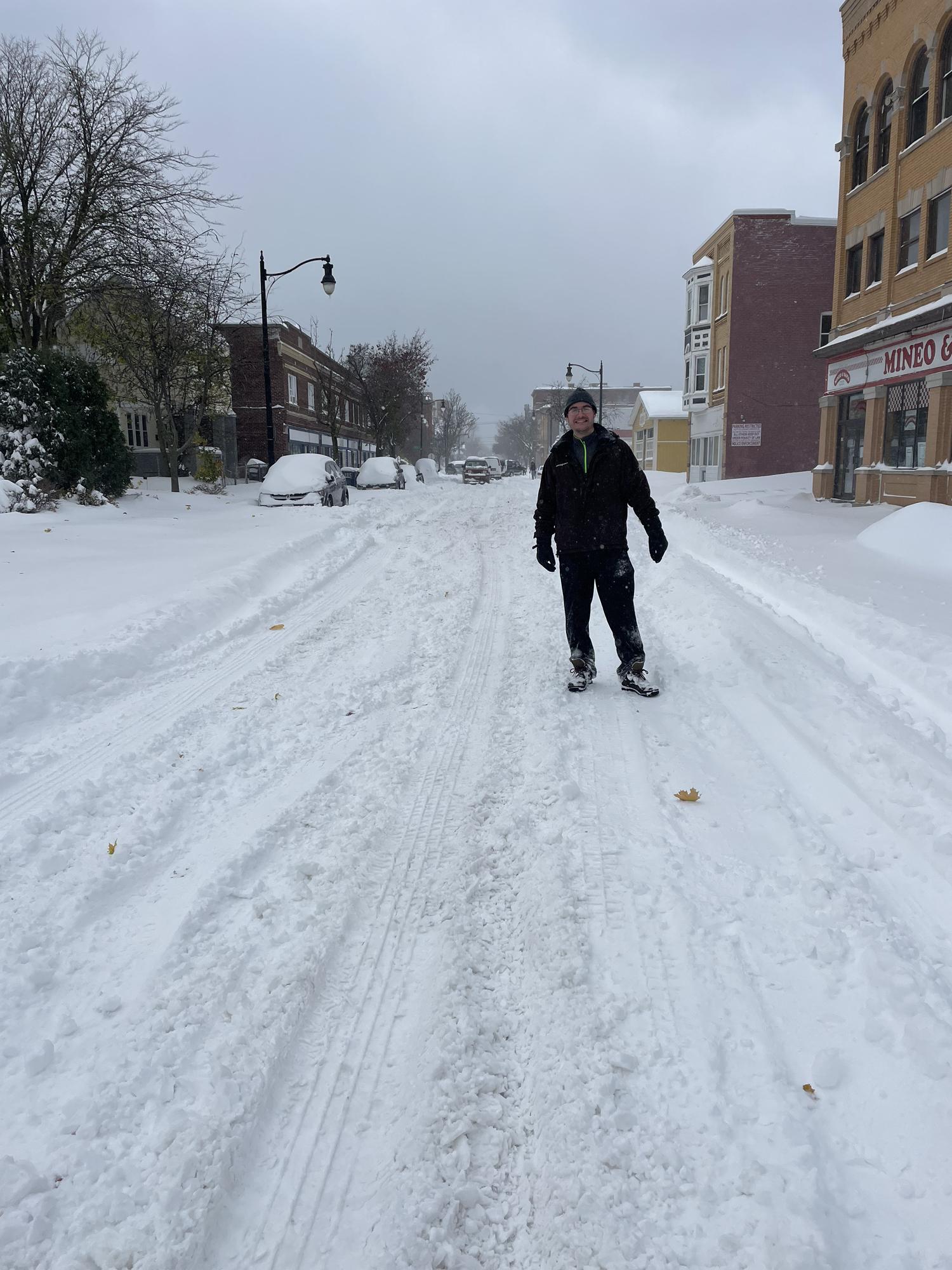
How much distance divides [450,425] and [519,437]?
2113cm

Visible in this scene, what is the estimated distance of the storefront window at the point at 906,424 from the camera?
1755cm

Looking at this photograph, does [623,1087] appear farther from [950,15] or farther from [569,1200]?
[950,15]

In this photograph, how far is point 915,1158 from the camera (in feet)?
6.49

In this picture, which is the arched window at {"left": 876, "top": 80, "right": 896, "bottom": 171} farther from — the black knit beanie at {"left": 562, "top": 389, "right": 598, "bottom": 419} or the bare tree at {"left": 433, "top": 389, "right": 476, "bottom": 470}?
the bare tree at {"left": 433, "top": 389, "right": 476, "bottom": 470}

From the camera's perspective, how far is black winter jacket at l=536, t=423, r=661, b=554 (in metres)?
5.35

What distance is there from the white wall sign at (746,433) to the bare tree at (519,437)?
200 feet

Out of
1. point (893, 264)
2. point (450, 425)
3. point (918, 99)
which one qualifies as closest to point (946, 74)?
point (918, 99)

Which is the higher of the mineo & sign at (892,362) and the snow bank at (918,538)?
the mineo & sign at (892,362)

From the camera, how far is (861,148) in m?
20.7

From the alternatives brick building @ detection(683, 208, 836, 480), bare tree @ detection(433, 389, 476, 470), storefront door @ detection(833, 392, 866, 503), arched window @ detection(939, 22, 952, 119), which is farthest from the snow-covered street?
bare tree @ detection(433, 389, 476, 470)

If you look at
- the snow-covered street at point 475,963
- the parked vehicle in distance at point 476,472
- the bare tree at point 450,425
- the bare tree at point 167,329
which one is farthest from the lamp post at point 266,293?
the bare tree at point 450,425

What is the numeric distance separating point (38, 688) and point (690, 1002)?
172 inches

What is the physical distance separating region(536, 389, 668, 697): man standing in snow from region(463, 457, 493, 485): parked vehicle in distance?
140 ft

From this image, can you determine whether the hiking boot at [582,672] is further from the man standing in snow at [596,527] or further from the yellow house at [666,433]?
the yellow house at [666,433]
